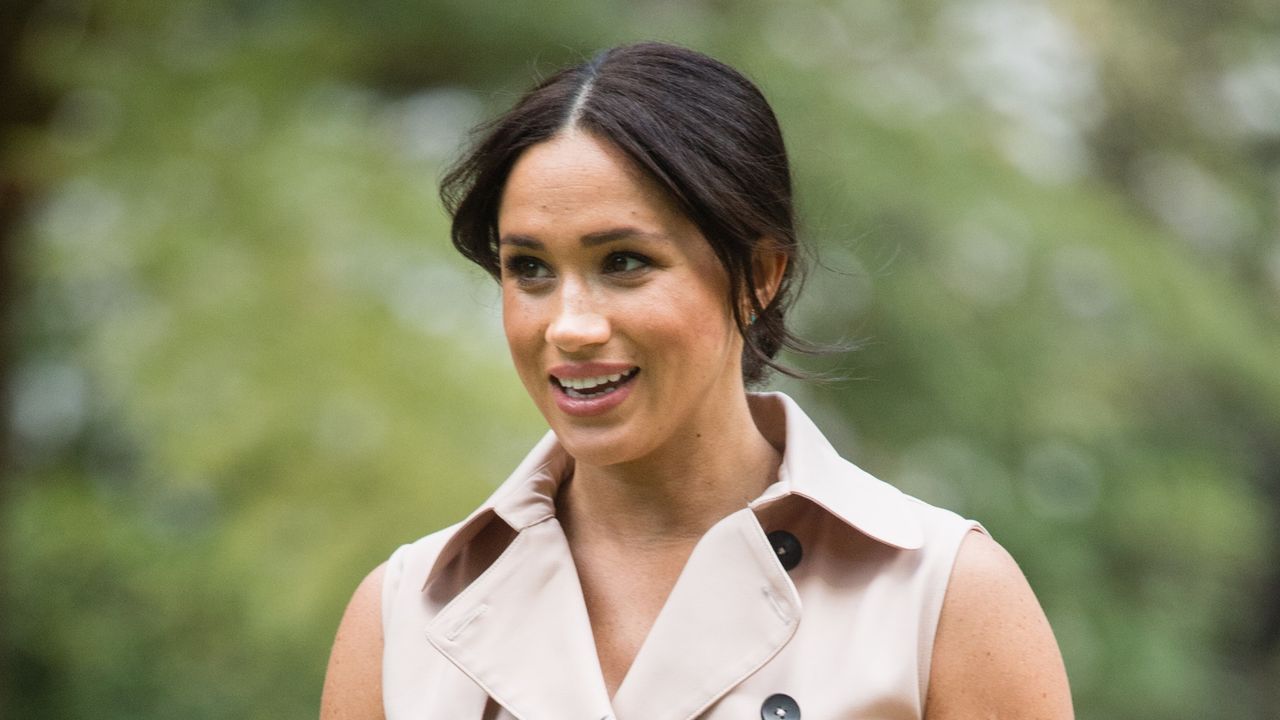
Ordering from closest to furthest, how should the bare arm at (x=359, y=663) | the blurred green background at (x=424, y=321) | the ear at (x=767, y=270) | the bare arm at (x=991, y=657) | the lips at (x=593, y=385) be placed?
the bare arm at (x=991, y=657) → the lips at (x=593, y=385) → the ear at (x=767, y=270) → the bare arm at (x=359, y=663) → the blurred green background at (x=424, y=321)

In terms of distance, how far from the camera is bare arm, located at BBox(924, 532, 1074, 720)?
2971 mm

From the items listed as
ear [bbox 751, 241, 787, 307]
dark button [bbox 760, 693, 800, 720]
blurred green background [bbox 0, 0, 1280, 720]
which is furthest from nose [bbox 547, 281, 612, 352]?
blurred green background [bbox 0, 0, 1280, 720]

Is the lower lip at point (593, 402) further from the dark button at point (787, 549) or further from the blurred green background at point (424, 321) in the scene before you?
the blurred green background at point (424, 321)

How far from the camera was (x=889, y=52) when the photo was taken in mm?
10250

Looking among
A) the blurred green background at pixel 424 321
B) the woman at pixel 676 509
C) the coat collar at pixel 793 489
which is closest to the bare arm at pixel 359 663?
the woman at pixel 676 509

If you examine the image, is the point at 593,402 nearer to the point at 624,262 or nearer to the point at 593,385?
the point at 593,385

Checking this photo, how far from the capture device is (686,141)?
10.1ft

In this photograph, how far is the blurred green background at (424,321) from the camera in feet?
25.1

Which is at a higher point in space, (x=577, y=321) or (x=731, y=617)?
(x=577, y=321)

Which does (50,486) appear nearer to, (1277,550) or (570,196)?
(570,196)

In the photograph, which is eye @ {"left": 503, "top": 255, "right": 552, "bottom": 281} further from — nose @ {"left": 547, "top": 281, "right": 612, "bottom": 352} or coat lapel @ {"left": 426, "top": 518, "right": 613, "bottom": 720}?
coat lapel @ {"left": 426, "top": 518, "right": 613, "bottom": 720}

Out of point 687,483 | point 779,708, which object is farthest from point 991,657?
point 687,483

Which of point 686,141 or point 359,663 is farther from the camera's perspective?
point 359,663

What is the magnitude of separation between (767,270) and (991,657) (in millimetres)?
752
